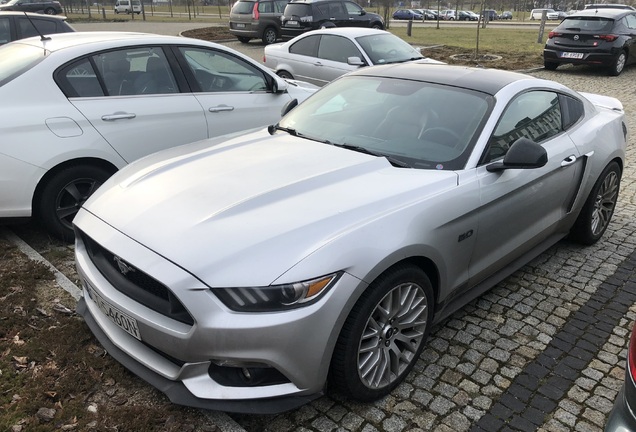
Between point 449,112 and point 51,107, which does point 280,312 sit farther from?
point 51,107

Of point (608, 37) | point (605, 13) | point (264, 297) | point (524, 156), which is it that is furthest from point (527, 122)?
point (605, 13)

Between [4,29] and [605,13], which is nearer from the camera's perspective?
[4,29]

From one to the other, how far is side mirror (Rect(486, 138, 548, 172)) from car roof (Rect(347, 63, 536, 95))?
1.76 feet

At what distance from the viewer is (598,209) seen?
4652 mm

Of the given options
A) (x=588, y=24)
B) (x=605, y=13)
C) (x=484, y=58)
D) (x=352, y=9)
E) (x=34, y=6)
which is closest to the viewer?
(x=588, y=24)

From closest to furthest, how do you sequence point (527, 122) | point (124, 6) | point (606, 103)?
point (527, 122) < point (606, 103) < point (124, 6)

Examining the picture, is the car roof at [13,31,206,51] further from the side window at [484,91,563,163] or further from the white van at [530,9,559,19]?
the white van at [530,9,559,19]

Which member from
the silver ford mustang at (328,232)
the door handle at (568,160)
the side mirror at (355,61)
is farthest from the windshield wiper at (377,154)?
the side mirror at (355,61)

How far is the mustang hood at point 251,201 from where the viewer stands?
239cm

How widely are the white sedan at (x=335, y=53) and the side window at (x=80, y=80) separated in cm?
554

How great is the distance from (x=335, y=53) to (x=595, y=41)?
8.22 metres

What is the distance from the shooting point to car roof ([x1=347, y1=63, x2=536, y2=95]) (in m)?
3.65

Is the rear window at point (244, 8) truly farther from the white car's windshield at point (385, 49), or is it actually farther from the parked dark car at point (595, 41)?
the white car's windshield at point (385, 49)

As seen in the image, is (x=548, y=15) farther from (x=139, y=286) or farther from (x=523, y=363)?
(x=139, y=286)
